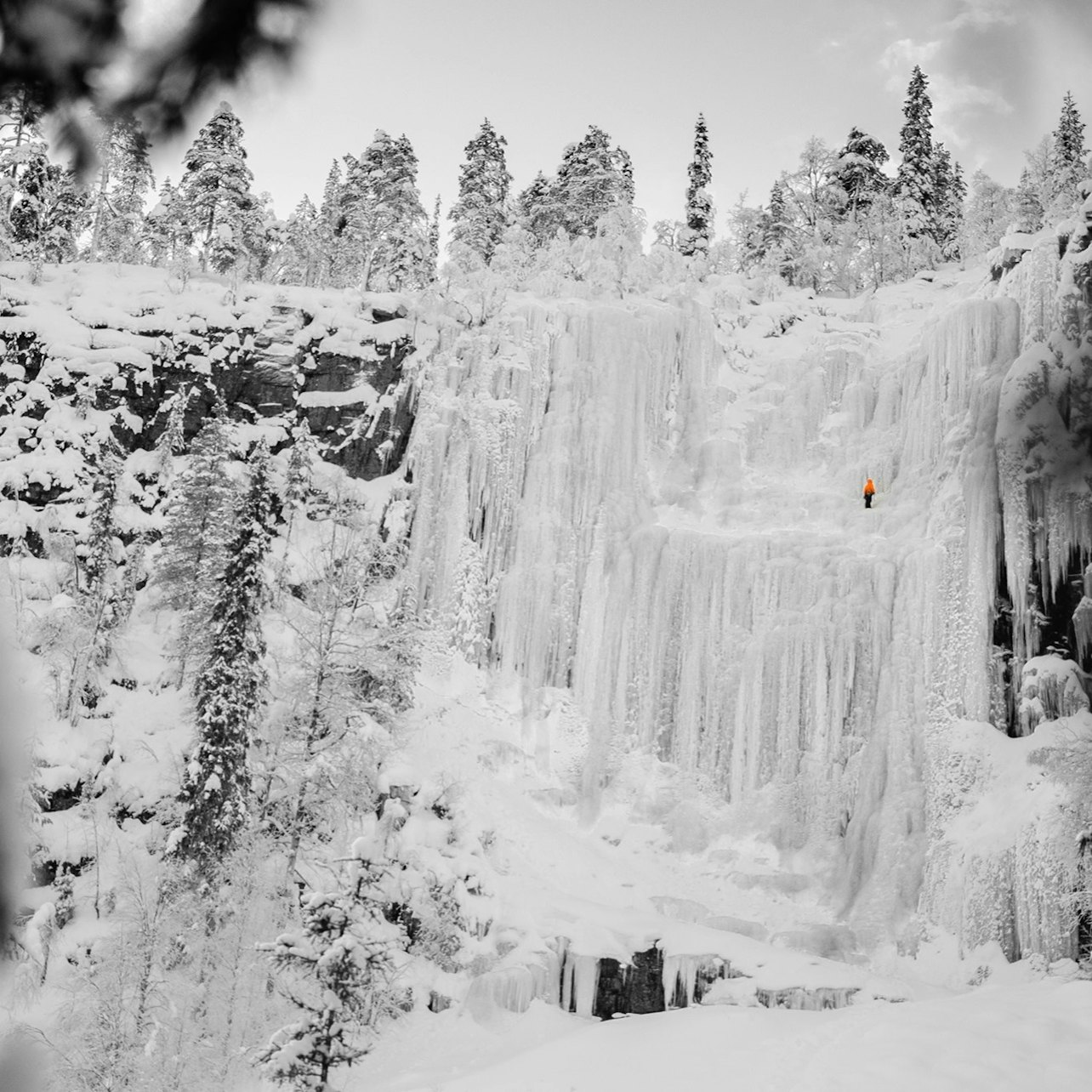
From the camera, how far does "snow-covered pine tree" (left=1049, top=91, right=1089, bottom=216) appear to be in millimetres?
Result: 34719

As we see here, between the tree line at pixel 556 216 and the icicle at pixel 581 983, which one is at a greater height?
the tree line at pixel 556 216

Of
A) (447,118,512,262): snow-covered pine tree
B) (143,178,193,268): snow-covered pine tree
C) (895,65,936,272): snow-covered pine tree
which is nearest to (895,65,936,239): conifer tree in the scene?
(895,65,936,272): snow-covered pine tree

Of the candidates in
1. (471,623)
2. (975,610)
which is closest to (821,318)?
(975,610)

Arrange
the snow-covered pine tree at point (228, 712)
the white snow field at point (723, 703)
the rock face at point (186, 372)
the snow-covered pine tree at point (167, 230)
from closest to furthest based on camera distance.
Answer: the white snow field at point (723, 703) → the snow-covered pine tree at point (228, 712) → the rock face at point (186, 372) → the snow-covered pine tree at point (167, 230)

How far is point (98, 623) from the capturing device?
2386 cm

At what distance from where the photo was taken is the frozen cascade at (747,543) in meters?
20.8

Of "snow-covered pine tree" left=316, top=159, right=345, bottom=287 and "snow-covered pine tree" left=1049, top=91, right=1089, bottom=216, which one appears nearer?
"snow-covered pine tree" left=1049, top=91, right=1089, bottom=216

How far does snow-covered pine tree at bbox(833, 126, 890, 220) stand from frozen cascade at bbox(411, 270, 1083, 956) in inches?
818

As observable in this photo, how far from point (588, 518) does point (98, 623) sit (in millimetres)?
12482

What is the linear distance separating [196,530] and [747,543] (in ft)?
45.8

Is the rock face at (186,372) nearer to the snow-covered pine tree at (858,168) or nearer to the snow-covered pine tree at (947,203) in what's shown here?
the snow-covered pine tree at (947,203)

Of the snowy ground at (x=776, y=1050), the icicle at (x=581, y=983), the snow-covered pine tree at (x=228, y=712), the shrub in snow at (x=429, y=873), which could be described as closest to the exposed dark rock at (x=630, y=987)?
the icicle at (x=581, y=983)

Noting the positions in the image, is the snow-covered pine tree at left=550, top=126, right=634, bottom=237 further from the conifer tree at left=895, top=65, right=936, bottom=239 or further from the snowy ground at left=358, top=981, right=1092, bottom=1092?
the snowy ground at left=358, top=981, right=1092, bottom=1092

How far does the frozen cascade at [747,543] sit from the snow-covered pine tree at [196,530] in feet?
16.5
